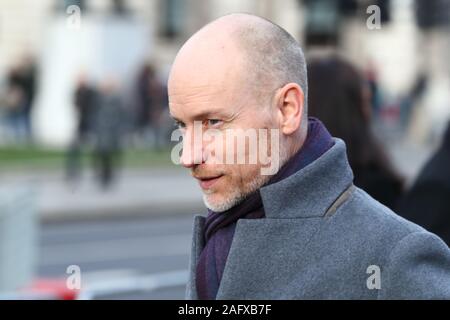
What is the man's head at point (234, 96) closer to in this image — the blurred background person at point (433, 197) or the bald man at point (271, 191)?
the bald man at point (271, 191)

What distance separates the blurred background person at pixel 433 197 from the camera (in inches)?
170

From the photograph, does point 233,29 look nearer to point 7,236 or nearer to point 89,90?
point 7,236

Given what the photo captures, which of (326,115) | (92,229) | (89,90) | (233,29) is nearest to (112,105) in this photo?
(89,90)

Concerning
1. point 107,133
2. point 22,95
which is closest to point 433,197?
point 107,133

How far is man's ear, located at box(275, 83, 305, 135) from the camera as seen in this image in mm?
2320

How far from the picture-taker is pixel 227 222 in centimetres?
237

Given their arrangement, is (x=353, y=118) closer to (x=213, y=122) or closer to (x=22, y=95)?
(x=213, y=122)

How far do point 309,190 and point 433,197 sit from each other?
2.09 m

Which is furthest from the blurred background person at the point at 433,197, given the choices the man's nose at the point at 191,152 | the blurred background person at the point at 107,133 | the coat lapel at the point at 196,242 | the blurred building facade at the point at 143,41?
the blurred background person at the point at 107,133

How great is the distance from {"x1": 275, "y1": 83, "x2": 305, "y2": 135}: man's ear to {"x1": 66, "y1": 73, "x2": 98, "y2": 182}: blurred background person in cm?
1715

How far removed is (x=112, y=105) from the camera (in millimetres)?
18781
